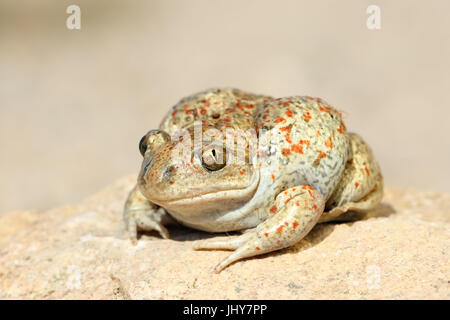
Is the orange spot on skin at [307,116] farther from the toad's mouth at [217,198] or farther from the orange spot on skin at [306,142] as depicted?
the toad's mouth at [217,198]

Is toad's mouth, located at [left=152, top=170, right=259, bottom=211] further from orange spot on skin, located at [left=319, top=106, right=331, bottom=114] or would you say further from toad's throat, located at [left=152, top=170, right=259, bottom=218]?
orange spot on skin, located at [left=319, top=106, right=331, bottom=114]

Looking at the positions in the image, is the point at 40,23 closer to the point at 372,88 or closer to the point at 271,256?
the point at 372,88

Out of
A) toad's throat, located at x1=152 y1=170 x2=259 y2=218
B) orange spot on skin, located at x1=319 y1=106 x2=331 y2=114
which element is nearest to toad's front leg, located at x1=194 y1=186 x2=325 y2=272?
toad's throat, located at x1=152 y1=170 x2=259 y2=218

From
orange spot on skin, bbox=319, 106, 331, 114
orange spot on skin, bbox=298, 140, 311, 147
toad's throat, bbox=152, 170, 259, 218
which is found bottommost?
toad's throat, bbox=152, 170, 259, 218

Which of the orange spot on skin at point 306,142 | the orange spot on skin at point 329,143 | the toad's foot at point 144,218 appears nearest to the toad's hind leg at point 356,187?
the orange spot on skin at point 329,143

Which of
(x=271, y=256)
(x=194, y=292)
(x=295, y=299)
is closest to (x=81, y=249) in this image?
(x=194, y=292)
